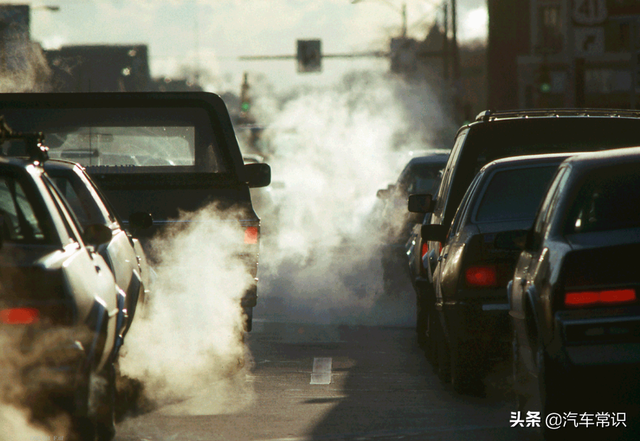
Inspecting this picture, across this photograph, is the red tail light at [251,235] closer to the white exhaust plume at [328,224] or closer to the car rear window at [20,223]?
the car rear window at [20,223]

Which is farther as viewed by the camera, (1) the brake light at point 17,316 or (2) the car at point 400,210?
(2) the car at point 400,210

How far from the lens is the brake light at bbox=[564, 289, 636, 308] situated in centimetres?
536

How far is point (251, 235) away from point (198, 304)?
67cm

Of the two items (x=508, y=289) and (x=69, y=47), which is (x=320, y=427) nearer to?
(x=508, y=289)

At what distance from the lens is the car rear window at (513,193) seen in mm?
8188

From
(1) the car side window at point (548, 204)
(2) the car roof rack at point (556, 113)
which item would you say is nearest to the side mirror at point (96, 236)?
(1) the car side window at point (548, 204)

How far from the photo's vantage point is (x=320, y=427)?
7.23 m

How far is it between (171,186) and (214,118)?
113cm

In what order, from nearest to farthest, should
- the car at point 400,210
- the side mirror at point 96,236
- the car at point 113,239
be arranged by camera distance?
1. the side mirror at point 96,236
2. the car at point 113,239
3. the car at point 400,210

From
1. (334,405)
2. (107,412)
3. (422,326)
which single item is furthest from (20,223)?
(422,326)

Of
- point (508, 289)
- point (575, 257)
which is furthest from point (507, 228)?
point (575, 257)

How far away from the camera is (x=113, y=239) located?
766cm

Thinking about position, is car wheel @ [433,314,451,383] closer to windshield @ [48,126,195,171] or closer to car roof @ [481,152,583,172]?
car roof @ [481,152,583,172]

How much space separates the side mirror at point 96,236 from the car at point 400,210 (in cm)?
923
